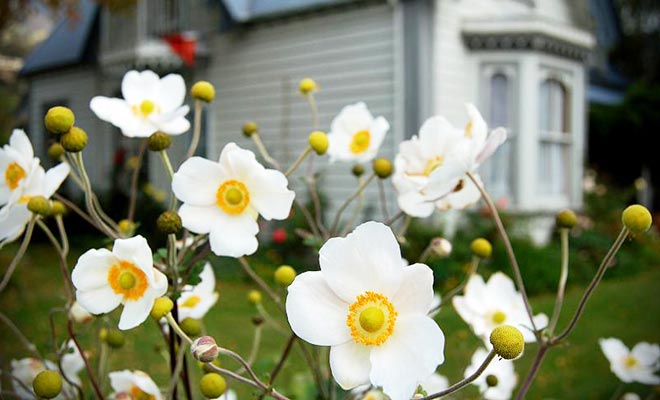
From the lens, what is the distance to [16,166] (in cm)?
84

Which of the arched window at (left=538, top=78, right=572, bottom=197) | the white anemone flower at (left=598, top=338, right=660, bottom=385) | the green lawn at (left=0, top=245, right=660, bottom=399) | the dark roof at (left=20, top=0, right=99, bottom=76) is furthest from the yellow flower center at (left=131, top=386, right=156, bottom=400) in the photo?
the dark roof at (left=20, top=0, right=99, bottom=76)

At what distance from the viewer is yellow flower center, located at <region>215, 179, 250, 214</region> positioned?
0.81 m

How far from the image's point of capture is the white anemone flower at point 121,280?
70 cm

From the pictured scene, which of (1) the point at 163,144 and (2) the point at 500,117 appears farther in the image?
(2) the point at 500,117

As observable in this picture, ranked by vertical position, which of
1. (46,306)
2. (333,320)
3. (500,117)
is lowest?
(46,306)

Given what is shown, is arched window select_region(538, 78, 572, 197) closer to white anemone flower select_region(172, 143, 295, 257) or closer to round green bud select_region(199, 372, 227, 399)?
white anemone flower select_region(172, 143, 295, 257)

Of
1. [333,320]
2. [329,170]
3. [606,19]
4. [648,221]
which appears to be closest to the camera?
[333,320]

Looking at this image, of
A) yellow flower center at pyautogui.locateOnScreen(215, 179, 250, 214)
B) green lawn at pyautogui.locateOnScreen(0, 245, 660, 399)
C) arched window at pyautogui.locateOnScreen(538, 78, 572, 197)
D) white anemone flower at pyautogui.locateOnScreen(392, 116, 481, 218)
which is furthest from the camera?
arched window at pyautogui.locateOnScreen(538, 78, 572, 197)

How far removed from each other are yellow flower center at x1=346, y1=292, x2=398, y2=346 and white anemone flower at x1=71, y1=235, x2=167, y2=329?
0.20 m

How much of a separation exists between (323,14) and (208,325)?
12.7ft

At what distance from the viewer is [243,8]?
8273mm

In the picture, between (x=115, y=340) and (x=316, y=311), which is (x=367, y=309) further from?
(x=115, y=340)

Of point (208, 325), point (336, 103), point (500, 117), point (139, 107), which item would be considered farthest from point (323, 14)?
point (139, 107)

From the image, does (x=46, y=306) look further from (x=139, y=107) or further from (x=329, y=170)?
(x=139, y=107)
